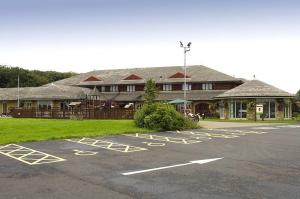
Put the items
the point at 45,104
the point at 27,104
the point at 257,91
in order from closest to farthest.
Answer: the point at 257,91, the point at 45,104, the point at 27,104

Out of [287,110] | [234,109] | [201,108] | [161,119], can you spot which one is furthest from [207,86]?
[161,119]

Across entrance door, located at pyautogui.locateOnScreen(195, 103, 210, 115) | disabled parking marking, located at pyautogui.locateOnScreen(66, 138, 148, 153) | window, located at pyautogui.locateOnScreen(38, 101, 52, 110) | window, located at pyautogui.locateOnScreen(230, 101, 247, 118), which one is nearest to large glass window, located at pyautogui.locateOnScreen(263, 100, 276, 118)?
window, located at pyautogui.locateOnScreen(230, 101, 247, 118)

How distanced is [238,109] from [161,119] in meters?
23.5

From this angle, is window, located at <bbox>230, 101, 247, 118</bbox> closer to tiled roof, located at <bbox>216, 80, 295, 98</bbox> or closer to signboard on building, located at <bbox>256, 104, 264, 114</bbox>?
tiled roof, located at <bbox>216, 80, 295, 98</bbox>

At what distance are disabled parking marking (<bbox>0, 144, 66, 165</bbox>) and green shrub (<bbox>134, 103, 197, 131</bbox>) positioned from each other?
41.0 ft

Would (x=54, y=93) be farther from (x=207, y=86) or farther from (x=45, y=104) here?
(x=207, y=86)

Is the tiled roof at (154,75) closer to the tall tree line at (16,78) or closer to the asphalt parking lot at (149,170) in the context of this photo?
the tall tree line at (16,78)

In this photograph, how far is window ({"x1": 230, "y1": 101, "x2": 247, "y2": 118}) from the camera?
5012 centimetres

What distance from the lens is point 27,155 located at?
1587 cm

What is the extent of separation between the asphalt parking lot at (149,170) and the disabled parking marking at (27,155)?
35 mm

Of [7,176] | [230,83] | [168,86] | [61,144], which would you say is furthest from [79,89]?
[7,176]

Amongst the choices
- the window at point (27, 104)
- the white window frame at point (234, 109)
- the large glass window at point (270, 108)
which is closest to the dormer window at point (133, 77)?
the window at point (27, 104)

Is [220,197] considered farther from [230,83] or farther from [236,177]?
[230,83]

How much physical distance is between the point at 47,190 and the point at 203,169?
5.09 m
